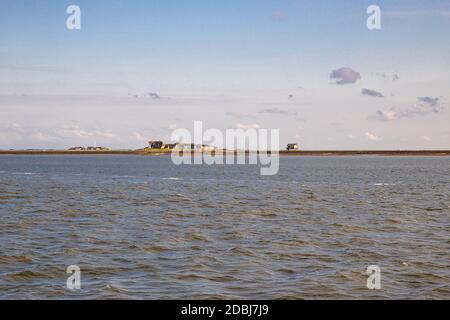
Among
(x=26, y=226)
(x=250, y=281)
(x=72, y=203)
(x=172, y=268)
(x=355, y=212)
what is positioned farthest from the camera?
(x=72, y=203)

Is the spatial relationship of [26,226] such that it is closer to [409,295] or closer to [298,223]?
[298,223]

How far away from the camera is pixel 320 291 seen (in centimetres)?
1764

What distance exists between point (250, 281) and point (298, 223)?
51.8ft

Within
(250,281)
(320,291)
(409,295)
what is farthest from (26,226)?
(409,295)

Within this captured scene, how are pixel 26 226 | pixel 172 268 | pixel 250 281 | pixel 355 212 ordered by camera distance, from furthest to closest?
pixel 355 212 < pixel 26 226 < pixel 172 268 < pixel 250 281

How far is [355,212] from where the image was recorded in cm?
4062

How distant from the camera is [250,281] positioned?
1889cm

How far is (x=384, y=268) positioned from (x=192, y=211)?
73.2ft

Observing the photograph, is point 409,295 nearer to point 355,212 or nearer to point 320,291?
point 320,291

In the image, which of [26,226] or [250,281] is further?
[26,226]
